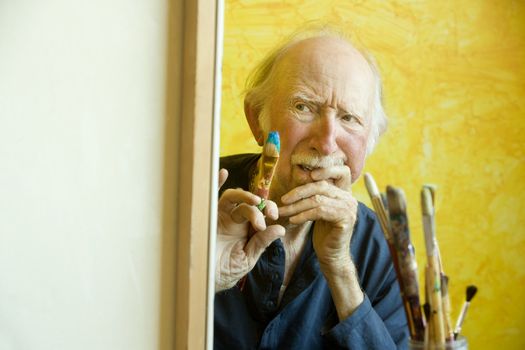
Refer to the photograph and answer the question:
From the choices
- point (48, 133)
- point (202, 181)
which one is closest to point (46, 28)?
point (48, 133)

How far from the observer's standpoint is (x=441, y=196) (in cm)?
97

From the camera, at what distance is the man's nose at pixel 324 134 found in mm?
891

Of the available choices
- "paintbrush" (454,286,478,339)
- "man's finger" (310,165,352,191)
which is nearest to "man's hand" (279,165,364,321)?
"man's finger" (310,165,352,191)

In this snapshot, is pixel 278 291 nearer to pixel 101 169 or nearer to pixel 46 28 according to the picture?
pixel 101 169

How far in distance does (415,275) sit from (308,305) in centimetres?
14

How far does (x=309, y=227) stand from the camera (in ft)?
2.95

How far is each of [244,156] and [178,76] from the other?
0.46ft

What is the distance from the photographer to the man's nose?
891 mm

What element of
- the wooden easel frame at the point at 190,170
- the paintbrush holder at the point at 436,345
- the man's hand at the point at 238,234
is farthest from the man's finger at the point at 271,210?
the paintbrush holder at the point at 436,345

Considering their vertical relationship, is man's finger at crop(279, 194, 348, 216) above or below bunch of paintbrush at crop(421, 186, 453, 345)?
above

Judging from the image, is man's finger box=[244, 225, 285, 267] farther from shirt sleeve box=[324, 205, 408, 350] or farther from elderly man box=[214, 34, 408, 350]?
shirt sleeve box=[324, 205, 408, 350]

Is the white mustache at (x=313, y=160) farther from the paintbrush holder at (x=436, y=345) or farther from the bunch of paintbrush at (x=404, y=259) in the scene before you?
the paintbrush holder at (x=436, y=345)

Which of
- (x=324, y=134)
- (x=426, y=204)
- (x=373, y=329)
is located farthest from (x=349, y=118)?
(x=373, y=329)

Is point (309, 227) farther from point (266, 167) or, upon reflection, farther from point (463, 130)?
point (463, 130)
